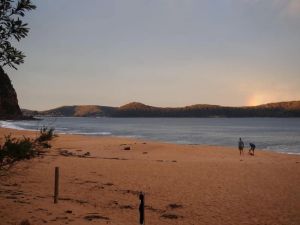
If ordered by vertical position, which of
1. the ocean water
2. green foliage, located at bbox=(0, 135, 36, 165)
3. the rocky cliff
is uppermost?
the rocky cliff

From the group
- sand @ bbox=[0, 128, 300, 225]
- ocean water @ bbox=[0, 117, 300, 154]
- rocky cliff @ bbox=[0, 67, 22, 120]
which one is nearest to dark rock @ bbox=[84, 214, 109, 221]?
sand @ bbox=[0, 128, 300, 225]

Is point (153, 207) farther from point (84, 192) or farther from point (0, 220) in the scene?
point (0, 220)

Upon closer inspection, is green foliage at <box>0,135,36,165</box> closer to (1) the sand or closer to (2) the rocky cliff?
(1) the sand

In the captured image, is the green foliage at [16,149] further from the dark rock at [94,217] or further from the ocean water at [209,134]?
the ocean water at [209,134]

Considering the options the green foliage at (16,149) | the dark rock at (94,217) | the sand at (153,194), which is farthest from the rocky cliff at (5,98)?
the dark rock at (94,217)

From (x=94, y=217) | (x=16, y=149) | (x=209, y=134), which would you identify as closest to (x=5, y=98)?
(x=94, y=217)

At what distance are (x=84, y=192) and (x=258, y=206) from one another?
22.6ft

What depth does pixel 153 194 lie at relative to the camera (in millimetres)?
15492

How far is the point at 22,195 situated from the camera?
1333 centimetres

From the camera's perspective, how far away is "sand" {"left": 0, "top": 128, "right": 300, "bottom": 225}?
11.6 m

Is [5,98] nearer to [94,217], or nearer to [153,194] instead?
[94,217]

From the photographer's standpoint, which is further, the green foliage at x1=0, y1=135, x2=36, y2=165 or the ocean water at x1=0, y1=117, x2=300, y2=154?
the ocean water at x1=0, y1=117, x2=300, y2=154

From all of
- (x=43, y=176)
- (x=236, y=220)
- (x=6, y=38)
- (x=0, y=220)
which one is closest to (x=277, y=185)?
(x=236, y=220)

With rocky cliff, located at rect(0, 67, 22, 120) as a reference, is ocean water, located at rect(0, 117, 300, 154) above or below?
below
